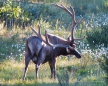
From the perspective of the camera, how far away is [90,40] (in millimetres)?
16484

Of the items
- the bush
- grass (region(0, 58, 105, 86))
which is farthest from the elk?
the bush

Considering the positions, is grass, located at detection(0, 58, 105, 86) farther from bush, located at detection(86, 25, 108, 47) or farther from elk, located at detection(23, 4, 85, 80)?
bush, located at detection(86, 25, 108, 47)

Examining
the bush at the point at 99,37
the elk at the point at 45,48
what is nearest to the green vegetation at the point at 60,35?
the bush at the point at 99,37

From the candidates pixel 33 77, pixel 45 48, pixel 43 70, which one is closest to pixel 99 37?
pixel 43 70

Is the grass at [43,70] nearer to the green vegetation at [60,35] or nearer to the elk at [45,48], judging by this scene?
the green vegetation at [60,35]

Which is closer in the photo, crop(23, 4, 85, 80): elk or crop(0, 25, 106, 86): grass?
crop(0, 25, 106, 86): grass

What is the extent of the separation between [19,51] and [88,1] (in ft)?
37.0

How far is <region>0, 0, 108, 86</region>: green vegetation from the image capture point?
10942 millimetres

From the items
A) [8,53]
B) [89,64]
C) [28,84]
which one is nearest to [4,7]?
[8,53]

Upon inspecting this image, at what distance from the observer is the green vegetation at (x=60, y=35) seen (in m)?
10.9

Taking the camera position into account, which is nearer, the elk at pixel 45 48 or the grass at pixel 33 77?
the grass at pixel 33 77

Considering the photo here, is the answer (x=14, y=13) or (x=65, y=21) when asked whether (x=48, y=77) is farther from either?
(x=65, y=21)

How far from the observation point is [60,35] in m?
17.5

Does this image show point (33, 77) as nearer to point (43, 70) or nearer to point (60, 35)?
point (43, 70)
